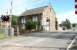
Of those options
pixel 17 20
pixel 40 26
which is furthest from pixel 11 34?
pixel 17 20

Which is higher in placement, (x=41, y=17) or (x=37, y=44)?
(x=41, y=17)

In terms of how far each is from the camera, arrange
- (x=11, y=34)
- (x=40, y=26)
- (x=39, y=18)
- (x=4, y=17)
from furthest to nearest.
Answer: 1. (x=39, y=18)
2. (x=40, y=26)
3. (x=4, y=17)
4. (x=11, y=34)

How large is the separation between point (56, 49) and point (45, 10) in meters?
46.9

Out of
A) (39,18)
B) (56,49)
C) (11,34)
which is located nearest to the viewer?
(56,49)

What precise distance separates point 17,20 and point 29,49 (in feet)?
165

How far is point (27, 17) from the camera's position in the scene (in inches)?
2489

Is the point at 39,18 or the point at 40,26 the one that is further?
the point at 39,18

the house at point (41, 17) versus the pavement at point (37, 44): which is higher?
the house at point (41, 17)

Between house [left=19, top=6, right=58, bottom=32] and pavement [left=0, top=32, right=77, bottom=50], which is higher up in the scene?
house [left=19, top=6, right=58, bottom=32]

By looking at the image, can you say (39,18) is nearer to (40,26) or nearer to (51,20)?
(40,26)

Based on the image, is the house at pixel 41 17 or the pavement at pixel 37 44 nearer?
the pavement at pixel 37 44

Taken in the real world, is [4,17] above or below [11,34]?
above

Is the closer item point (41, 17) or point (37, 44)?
point (37, 44)

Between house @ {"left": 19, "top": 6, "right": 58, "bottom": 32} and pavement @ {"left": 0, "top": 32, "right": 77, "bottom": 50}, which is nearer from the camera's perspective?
pavement @ {"left": 0, "top": 32, "right": 77, "bottom": 50}
